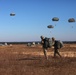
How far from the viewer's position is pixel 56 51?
1054 inches

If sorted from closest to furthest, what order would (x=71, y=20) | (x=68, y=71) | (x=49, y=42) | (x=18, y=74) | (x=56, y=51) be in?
(x=18, y=74) < (x=68, y=71) < (x=49, y=42) < (x=56, y=51) < (x=71, y=20)

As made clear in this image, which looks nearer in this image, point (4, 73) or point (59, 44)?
point (4, 73)

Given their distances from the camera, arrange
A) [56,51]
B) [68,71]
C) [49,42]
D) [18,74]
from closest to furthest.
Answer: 1. [18,74]
2. [68,71]
3. [49,42]
4. [56,51]

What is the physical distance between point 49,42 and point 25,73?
9510 millimetres

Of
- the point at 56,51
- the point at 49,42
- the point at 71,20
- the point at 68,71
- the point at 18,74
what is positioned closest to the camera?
the point at 18,74

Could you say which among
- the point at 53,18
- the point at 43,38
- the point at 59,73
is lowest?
the point at 59,73

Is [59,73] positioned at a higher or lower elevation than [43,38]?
lower

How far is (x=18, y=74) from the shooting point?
15266mm

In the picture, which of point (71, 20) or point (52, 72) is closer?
point (52, 72)

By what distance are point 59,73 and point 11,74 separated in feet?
7.34

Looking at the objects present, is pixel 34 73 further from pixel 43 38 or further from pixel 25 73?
pixel 43 38

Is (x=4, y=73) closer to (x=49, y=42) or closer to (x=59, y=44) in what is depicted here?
(x=49, y=42)

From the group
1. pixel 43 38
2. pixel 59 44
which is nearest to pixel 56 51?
pixel 59 44

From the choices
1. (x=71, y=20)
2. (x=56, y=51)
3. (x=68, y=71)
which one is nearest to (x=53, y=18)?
(x=71, y=20)
